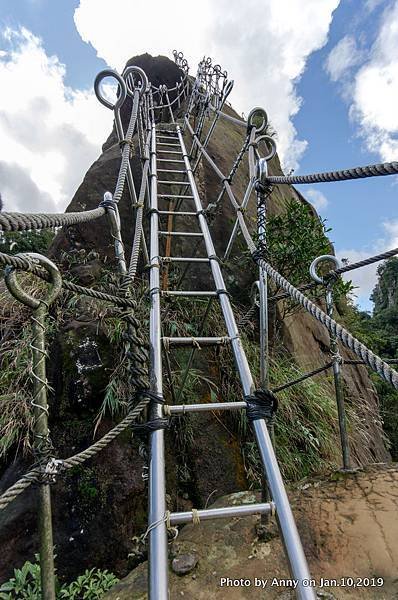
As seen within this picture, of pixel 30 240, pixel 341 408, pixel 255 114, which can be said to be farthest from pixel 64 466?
pixel 30 240

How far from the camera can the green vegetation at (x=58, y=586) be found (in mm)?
1447

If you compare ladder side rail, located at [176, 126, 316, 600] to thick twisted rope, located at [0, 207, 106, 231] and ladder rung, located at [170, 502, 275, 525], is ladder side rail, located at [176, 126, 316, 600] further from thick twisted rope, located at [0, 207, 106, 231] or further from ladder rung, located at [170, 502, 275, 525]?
thick twisted rope, located at [0, 207, 106, 231]

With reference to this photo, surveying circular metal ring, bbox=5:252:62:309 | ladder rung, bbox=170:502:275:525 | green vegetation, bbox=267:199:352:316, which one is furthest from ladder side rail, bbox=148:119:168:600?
green vegetation, bbox=267:199:352:316

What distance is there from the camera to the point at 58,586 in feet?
5.24

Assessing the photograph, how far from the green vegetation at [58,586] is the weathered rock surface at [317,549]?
0.35 metres

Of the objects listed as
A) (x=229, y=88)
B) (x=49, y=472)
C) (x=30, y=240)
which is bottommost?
(x=49, y=472)

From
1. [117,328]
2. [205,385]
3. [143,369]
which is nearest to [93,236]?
[117,328]

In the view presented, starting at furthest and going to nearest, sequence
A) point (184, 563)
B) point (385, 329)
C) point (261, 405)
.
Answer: point (385, 329), point (184, 563), point (261, 405)

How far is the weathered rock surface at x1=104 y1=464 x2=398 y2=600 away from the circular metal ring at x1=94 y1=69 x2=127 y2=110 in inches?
84.4

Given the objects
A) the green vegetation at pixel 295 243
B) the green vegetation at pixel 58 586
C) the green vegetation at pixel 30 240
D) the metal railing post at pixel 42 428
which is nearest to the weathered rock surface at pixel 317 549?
the green vegetation at pixel 58 586

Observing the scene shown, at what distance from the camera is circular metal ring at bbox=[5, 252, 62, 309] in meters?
0.76

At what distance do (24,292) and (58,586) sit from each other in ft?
5.44

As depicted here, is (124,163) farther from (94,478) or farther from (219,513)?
(94,478)

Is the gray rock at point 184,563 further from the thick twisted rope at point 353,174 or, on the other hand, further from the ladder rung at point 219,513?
the thick twisted rope at point 353,174
